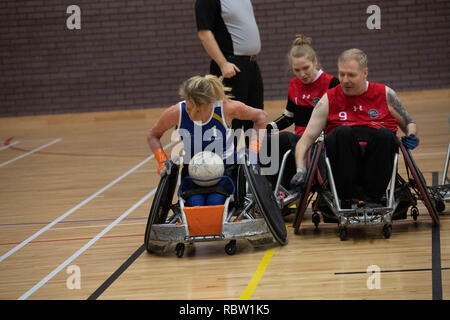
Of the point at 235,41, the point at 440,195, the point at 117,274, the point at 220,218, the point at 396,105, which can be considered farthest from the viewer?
the point at 235,41

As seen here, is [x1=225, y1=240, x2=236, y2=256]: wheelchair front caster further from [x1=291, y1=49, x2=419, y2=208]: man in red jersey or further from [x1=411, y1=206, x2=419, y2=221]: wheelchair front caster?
[x1=411, y1=206, x2=419, y2=221]: wheelchair front caster

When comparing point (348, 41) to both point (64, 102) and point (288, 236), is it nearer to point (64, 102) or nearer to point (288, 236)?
point (64, 102)

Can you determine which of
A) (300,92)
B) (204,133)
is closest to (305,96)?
(300,92)

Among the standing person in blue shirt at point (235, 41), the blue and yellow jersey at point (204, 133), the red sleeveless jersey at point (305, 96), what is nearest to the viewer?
the blue and yellow jersey at point (204, 133)

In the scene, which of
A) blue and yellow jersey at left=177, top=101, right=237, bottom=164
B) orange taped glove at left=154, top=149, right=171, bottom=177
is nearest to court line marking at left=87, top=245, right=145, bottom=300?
orange taped glove at left=154, top=149, right=171, bottom=177

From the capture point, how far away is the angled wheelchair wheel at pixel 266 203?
3762mm

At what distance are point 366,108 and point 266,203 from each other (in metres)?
0.85

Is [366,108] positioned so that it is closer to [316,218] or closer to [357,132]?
[357,132]

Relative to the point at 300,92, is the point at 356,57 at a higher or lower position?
higher

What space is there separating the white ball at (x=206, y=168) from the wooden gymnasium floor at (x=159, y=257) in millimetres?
417

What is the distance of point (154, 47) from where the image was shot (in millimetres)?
11602

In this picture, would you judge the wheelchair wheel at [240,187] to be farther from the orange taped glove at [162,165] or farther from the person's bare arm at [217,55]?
the person's bare arm at [217,55]

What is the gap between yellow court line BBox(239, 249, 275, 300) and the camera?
10.2 feet

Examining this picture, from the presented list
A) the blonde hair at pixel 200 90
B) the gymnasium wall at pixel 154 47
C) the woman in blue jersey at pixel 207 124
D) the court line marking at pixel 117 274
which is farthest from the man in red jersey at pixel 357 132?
the gymnasium wall at pixel 154 47
